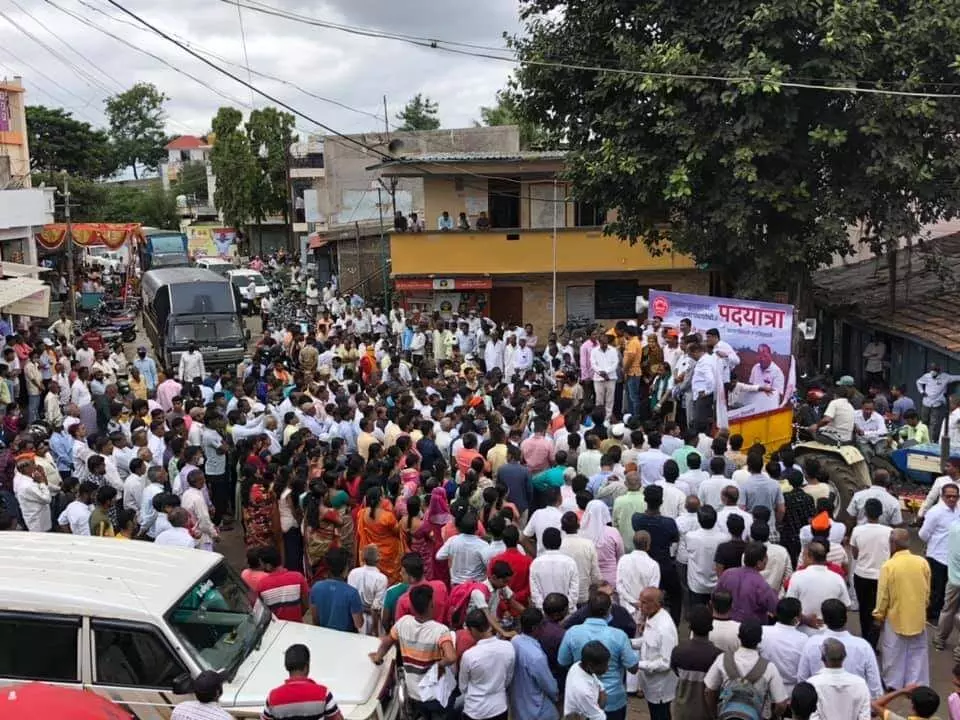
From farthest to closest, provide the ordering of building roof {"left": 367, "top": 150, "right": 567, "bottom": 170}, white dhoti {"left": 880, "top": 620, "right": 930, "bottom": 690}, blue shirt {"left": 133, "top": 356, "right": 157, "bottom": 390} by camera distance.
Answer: building roof {"left": 367, "top": 150, "right": 567, "bottom": 170} < blue shirt {"left": 133, "top": 356, "right": 157, "bottom": 390} < white dhoti {"left": 880, "top": 620, "right": 930, "bottom": 690}

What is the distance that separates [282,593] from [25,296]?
16.1 metres

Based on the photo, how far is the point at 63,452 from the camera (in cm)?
1072

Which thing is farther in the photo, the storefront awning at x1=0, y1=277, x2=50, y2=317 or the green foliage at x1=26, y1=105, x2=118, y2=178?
the green foliage at x1=26, y1=105, x2=118, y2=178

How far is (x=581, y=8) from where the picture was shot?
1748 centimetres

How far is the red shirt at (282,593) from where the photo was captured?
704 centimetres

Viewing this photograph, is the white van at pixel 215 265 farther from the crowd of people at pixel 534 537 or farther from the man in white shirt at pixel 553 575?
the man in white shirt at pixel 553 575

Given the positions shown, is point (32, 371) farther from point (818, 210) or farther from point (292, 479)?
point (818, 210)

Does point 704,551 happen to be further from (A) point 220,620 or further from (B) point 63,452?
(B) point 63,452

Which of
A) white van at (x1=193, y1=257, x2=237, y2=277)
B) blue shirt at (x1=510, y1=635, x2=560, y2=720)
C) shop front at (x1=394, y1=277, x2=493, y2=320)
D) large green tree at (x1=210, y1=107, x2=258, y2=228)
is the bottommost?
blue shirt at (x1=510, y1=635, x2=560, y2=720)

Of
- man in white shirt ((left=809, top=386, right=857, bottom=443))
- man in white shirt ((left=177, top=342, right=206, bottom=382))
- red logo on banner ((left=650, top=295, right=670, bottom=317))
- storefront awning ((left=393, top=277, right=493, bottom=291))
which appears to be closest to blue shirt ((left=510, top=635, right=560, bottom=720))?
man in white shirt ((left=809, top=386, right=857, bottom=443))

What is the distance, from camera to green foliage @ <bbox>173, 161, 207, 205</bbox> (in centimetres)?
7531

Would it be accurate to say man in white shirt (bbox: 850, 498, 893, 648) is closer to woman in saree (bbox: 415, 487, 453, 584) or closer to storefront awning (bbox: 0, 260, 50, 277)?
woman in saree (bbox: 415, 487, 453, 584)

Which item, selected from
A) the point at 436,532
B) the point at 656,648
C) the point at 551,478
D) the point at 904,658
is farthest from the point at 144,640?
the point at 904,658

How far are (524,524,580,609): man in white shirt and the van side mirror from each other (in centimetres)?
254
